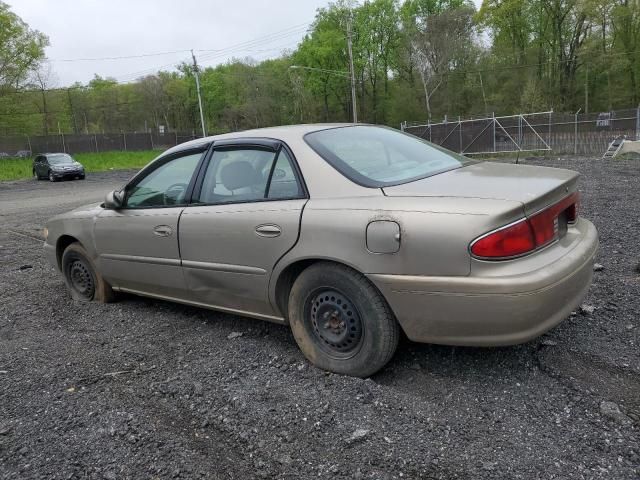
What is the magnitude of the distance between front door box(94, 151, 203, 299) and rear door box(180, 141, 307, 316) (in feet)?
0.57

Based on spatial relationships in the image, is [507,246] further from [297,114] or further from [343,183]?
[297,114]

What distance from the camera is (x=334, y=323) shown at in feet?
10.1

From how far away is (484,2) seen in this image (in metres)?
51.8

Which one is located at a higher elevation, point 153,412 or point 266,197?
point 266,197

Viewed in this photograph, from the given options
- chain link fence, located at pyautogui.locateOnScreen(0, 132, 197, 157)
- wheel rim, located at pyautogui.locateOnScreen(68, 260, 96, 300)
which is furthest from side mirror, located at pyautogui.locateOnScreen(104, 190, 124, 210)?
chain link fence, located at pyautogui.locateOnScreen(0, 132, 197, 157)

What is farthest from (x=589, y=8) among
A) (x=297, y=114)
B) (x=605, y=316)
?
(x=605, y=316)

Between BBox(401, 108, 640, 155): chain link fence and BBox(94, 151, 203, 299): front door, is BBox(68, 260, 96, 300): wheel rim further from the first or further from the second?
BBox(401, 108, 640, 155): chain link fence

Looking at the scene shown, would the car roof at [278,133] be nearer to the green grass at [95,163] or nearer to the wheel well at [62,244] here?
the wheel well at [62,244]

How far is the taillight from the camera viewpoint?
250 cm

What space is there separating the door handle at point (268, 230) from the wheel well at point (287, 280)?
0.72ft

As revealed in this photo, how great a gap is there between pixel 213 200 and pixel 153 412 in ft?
4.85

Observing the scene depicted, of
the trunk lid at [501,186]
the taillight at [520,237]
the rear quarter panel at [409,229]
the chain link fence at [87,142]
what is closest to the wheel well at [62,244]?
the rear quarter panel at [409,229]

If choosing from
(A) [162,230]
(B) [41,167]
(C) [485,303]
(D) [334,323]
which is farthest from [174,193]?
(B) [41,167]

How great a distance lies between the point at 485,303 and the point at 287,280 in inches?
49.7
